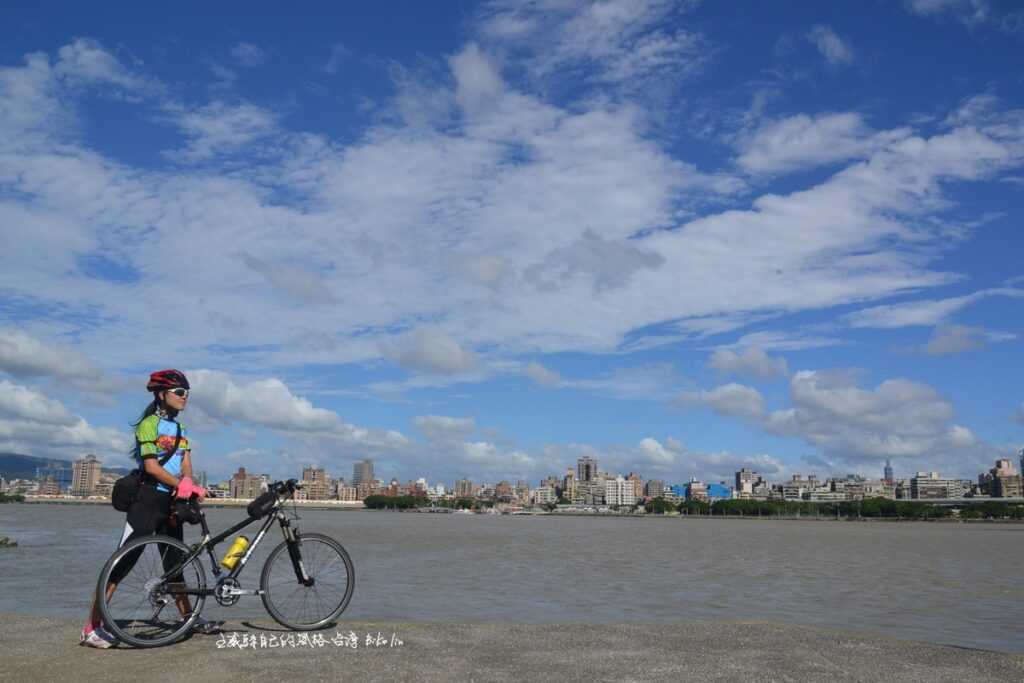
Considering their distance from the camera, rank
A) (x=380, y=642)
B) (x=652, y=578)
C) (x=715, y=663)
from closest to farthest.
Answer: (x=715, y=663), (x=380, y=642), (x=652, y=578)

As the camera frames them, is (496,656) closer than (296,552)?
Yes

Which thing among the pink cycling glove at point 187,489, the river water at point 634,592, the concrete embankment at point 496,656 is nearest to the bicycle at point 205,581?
the pink cycling glove at point 187,489

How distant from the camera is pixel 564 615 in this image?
71.1ft

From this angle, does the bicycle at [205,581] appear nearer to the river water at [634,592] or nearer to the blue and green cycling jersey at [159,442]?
the blue and green cycling jersey at [159,442]

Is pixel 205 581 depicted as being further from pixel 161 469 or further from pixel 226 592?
pixel 161 469

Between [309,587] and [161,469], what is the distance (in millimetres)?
2315

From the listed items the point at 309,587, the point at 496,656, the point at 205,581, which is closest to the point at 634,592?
the point at 309,587

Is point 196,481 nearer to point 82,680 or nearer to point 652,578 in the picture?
point 82,680

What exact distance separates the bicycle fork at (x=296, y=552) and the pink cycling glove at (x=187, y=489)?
1106 millimetres

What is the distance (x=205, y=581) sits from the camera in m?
9.63

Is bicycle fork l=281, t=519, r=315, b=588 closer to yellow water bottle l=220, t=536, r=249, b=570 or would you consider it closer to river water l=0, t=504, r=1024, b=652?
yellow water bottle l=220, t=536, r=249, b=570

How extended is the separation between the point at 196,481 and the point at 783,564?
152 ft

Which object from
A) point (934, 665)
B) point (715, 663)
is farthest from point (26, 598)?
point (934, 665)

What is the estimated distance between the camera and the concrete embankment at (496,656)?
796 cm
